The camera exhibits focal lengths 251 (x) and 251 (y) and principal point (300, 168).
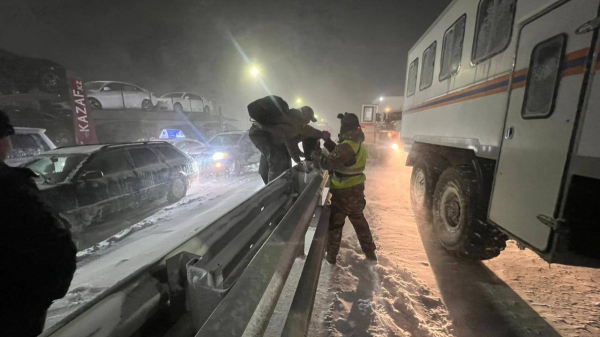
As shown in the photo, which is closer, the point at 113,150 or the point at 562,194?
the point at 562,194

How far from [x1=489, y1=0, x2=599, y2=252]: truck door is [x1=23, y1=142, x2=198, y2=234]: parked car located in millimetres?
4976

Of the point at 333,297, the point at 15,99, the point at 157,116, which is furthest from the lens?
the point at 157,116

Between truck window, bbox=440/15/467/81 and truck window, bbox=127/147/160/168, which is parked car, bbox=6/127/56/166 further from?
truck window, bbox=440/15/467/81

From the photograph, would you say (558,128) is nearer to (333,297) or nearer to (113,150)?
(333,297)

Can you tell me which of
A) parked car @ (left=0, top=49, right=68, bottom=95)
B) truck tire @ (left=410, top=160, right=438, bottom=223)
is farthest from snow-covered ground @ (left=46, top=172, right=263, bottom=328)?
parked car @ (left=0, top=49, right=68, bottom=95)

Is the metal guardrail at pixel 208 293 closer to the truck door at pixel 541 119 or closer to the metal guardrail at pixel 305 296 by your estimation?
the metal guardrail at pixel 305 296

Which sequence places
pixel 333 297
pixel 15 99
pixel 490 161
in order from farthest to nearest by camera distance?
pixel 15 99
pixel 490 161
pixel 333 297

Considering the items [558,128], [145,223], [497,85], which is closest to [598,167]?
[558,128]

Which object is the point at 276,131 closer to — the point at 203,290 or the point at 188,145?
the point at 203,290

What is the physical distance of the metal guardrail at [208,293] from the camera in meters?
0.84

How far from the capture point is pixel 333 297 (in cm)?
274

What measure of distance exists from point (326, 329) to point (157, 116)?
15823 mm

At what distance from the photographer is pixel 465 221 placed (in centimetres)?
330

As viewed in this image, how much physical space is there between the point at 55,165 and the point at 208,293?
525 centimetres
